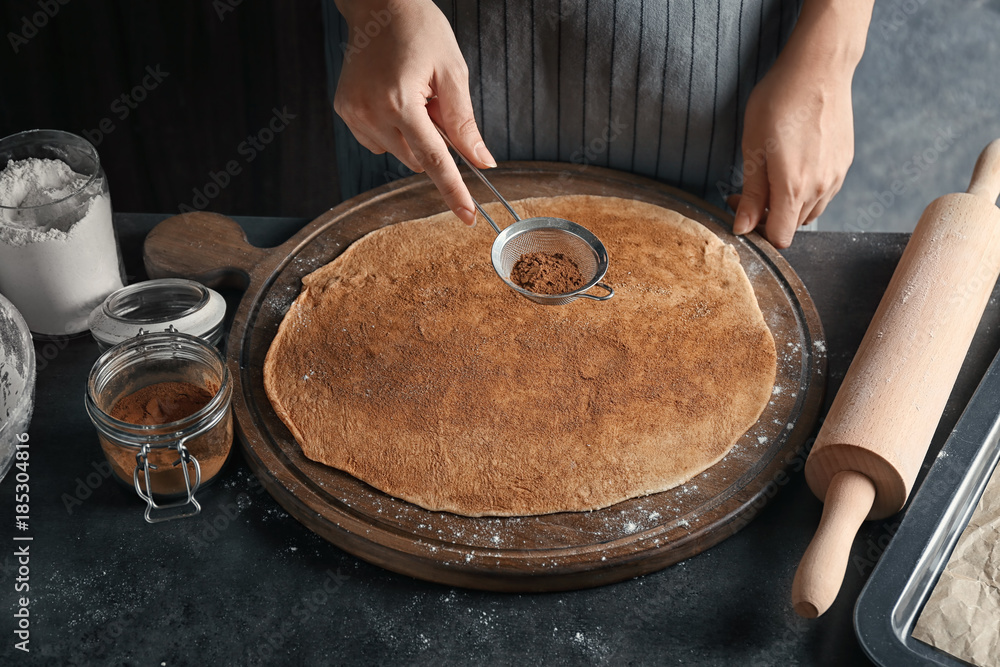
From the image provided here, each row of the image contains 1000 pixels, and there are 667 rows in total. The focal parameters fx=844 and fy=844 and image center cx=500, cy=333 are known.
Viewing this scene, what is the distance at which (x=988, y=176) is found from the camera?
129 centimetres

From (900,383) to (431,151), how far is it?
2.22 feet

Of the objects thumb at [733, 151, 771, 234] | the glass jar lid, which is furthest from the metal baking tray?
the glass jar lid

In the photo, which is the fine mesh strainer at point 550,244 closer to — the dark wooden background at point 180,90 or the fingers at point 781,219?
the fingers at point 781,219

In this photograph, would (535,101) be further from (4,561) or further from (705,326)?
(4,561)

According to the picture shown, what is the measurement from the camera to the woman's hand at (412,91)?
1.17 m

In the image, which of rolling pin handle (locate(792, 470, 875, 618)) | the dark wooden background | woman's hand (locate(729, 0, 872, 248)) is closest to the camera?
rolling pin handle (locate(792, 470, 875, 618))

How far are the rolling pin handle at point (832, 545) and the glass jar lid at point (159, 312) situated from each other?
82 centimetres

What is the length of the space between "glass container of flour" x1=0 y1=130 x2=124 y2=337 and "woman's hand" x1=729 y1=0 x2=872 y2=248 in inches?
38.2

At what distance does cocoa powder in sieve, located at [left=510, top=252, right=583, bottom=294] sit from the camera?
1.22 metres

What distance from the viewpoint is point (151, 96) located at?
2252mm

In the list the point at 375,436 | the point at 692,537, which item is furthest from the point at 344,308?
the point at 692,537

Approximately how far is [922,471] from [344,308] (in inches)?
32.3

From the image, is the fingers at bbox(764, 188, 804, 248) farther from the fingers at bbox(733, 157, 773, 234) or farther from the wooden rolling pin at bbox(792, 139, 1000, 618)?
the wooden rolling pin at bbox(792, 139, 1000, 618)

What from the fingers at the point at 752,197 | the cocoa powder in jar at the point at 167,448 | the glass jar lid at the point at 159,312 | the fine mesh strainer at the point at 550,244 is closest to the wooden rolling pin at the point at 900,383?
the fingers at the point at 752,197
